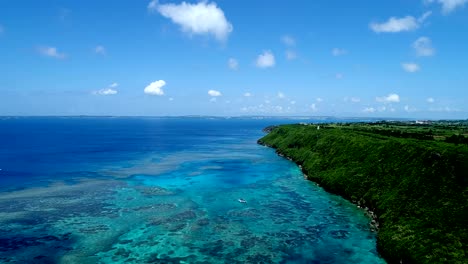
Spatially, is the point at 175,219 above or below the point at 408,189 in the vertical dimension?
below

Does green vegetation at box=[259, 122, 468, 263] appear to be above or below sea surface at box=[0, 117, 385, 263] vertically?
above

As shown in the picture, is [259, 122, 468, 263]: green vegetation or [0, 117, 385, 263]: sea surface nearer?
[259, 122, 468, 263]: green vegetation

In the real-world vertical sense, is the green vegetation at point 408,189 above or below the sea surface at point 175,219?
above

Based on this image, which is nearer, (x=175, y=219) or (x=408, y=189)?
(x=408, y=189)

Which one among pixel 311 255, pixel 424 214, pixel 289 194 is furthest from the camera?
pixel 289 194

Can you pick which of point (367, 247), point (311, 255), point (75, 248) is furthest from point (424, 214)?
point (75, 248)

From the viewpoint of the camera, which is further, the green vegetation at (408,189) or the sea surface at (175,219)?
the sea surface at (175,219)

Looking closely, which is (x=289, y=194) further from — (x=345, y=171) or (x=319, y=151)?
(x=319, y=151)

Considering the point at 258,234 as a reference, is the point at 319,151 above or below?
above
